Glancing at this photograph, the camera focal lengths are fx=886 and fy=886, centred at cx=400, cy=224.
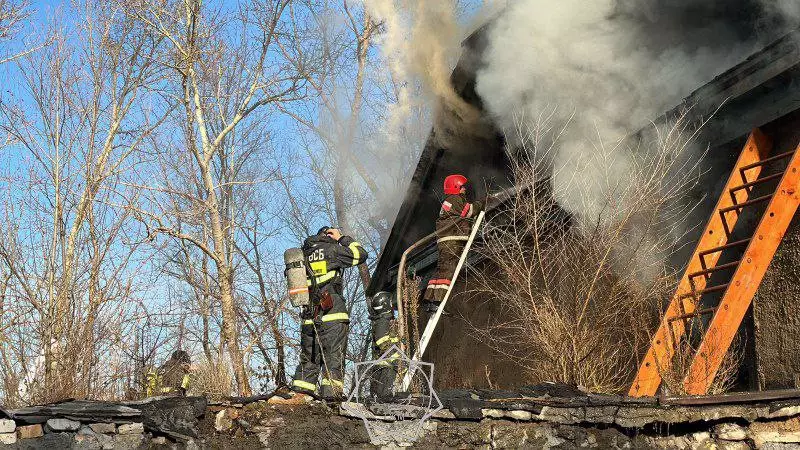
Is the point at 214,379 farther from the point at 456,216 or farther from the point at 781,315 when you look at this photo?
the point at 781,315

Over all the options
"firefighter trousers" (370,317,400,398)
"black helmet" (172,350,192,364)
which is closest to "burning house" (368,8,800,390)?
"firefighter trousers" (370,317,400,398)

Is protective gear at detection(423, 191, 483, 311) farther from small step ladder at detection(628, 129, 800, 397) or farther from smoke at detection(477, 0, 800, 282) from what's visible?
small step ladder at detection(628, 129, 800, 397)

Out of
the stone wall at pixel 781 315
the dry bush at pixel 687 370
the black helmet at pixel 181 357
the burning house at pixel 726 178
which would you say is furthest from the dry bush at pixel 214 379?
the stone wall at pixel 781 315

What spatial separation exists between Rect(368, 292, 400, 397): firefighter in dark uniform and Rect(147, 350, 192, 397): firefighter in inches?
119

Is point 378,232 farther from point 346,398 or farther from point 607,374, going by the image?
point 346,398

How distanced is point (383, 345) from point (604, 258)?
2.62 meters

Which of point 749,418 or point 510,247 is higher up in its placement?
point 510,247

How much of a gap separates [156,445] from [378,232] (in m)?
14.7

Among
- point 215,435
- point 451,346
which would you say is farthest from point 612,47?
point 215,435

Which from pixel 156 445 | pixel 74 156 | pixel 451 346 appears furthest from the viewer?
pixel 74 156

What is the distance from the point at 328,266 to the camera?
8273 millimetres

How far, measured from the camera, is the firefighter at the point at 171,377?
11.1 metres

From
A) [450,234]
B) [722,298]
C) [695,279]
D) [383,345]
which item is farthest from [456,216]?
[722,298]

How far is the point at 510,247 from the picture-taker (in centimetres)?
834
